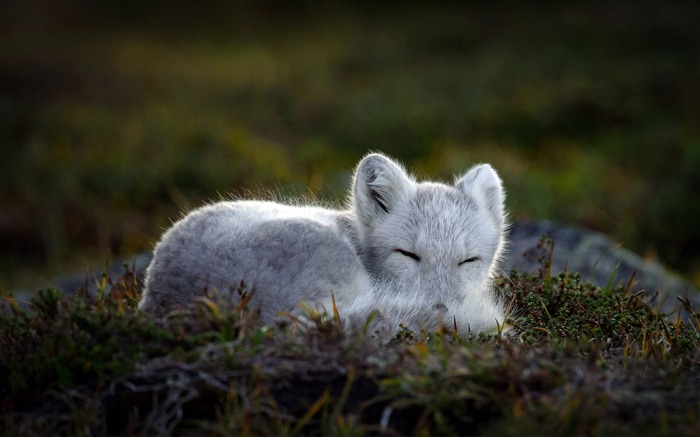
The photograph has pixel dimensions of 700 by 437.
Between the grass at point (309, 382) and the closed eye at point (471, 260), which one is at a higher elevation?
the closed eye at point (471, 260)

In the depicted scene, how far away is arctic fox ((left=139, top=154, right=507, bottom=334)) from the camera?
3.38m

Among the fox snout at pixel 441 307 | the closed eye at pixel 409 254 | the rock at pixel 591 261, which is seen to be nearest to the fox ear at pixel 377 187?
the closed eye at pixel 409 254

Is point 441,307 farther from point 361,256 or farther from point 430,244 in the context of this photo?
point 361,256

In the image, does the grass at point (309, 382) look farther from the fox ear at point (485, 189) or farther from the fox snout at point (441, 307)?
the fox ear at point (485, 189)

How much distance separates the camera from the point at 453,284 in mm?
3803

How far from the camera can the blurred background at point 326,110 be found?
8844 millimetres

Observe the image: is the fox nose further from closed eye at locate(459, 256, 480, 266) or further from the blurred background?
the blurred background

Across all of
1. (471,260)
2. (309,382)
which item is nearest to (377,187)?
(471,260)

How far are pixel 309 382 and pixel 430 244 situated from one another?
1.25m

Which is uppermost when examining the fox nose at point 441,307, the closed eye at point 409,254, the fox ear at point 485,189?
the fox ear at point 485,189

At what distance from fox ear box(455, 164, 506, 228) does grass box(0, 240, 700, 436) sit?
133cm

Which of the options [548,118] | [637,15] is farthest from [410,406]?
[637,15]

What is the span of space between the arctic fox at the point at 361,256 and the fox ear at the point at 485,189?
0.05 feet

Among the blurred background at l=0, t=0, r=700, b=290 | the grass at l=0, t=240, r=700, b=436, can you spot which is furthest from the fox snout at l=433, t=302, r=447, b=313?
the blurred background at l=0, t=0, r=700, b=290
